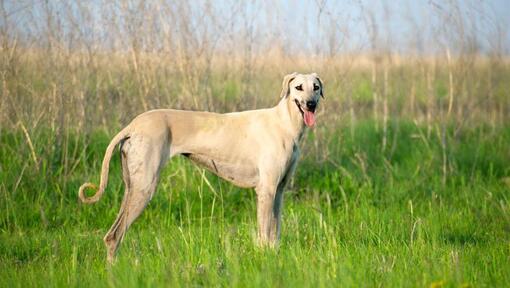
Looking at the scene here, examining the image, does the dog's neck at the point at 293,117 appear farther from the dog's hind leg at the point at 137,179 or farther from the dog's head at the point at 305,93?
the dog's hind leg at the point at 137,179

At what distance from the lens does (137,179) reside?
507 cm

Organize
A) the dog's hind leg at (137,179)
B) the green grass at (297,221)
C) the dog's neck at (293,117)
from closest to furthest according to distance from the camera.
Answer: the green grass at (297,221)
the dog's hind leg at (137,179)
the dog's neck at (293,117)

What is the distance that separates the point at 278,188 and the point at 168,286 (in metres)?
2.14

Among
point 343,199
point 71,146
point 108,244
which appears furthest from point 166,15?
point 108,244

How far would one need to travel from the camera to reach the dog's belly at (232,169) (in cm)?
543

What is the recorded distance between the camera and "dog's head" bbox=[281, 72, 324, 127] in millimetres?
5367

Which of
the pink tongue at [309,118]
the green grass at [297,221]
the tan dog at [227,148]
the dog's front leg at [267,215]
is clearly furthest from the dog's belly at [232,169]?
the pink tongue at [309,118]

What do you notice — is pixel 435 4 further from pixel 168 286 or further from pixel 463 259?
pixel 168 286

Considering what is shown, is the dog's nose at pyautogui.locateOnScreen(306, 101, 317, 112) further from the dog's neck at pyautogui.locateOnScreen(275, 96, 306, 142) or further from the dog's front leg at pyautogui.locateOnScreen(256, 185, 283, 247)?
the dog's front leg at pyautogui.locateOnScreen(256, 185, 283, 247)

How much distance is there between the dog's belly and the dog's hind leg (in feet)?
1.31

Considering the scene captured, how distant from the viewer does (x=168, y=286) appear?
11.5ft

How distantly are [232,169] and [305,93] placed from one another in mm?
837

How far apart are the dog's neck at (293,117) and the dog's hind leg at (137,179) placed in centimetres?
104

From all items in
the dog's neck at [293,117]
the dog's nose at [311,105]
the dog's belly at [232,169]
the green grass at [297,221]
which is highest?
the dog's nose at [311,105]
